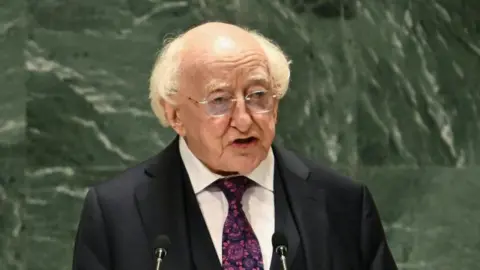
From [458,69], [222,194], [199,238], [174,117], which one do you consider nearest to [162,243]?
[199,238]

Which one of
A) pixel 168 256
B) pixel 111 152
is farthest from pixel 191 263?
pixel 111 152

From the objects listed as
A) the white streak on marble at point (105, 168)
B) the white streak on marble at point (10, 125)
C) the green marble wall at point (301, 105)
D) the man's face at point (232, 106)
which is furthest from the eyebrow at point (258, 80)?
the white streak on marble at point (10, 125)

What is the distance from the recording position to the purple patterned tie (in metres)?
1.73

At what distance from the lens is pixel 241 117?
1.70m

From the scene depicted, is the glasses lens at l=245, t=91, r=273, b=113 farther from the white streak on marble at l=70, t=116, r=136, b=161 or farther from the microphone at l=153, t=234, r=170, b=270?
the white streak on marble at l=70, t=116, r=136, b=161

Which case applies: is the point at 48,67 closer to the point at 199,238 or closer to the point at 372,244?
the point at 199,238

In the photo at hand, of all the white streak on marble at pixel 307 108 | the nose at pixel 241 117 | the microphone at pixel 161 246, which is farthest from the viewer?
the white streak on marble at pixel 307 108

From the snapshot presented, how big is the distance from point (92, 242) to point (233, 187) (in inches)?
14.1

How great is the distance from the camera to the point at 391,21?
2.60 m

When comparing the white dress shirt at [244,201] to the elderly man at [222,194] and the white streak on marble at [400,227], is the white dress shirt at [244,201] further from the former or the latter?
the white streak on marble at [400,227]

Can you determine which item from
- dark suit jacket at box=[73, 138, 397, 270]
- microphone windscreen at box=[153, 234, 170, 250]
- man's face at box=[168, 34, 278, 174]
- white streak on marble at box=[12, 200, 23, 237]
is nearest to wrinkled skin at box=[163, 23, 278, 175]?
man's face at box=[168, 34, 278, 174]

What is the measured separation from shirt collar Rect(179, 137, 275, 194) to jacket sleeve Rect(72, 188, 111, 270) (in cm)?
24

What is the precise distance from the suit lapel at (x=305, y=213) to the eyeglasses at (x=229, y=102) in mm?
224

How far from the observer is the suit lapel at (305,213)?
70.4 inches
